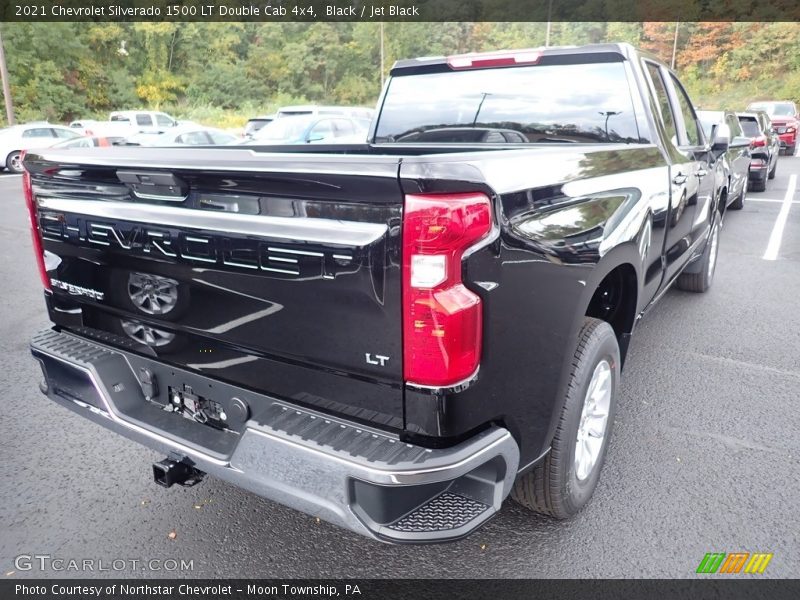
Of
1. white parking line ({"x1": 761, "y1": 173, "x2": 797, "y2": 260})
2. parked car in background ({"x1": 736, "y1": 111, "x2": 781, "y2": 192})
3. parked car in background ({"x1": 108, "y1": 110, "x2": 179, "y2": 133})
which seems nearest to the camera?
white parking line ({"x1": 761, "y1": 173, "x2": 797, "y2": 260})

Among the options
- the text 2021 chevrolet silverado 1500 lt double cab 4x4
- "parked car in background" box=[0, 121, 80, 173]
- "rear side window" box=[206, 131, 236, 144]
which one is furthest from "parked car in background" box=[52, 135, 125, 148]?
the text 2021 chevrolet silverado 1500 lt double cab 4x4

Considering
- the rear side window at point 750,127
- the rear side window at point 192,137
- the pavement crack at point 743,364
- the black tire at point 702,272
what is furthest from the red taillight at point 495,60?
the rear side window at point 192,137

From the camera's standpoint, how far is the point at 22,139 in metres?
20.0

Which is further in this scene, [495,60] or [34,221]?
[495,60]

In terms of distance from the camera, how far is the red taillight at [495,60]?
146 inches

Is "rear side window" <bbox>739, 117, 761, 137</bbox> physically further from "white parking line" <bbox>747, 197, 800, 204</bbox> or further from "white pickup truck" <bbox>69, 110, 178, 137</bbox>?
"white pickup truck" <bbox>69, 110, 178, 137</bbox>

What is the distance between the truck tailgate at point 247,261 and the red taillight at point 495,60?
2.31 metres

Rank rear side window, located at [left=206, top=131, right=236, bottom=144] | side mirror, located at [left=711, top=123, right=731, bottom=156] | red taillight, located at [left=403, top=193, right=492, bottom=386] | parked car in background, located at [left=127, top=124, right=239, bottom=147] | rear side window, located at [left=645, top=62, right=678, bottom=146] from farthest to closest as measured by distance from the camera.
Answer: rear side window, located at [left=206, top=131, right=236, bottom=144], parked car in background, located at [left=127, top=124, right=239, bottom=147], side mirror, located at [left=711, top=123, right=731, bottom=156], rear side window, located at [left=645, top=62, right=678, bottom=146], red taillight, located at [left=403, top=193, right=492, bottom=386]

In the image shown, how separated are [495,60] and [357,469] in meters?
2.95

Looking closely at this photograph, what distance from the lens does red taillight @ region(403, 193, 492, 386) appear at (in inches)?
65.6

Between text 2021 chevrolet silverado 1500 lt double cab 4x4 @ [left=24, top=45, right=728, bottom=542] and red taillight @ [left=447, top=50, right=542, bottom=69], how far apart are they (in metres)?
1.20

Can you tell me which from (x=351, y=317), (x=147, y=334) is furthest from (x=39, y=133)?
(x=351, y=317)

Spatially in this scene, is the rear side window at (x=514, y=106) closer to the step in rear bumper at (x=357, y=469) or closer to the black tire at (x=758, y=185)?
the step in rear bumper at (x=357, y=469)

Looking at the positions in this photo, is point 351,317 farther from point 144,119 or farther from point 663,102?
point 144,119
